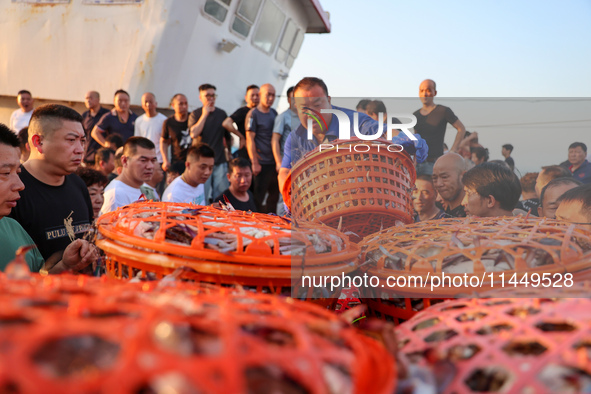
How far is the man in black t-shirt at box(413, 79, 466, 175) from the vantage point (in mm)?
1199

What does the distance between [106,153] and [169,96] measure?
2.31 m

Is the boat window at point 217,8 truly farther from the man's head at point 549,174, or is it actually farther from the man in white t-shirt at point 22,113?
the man's head at point 549,174

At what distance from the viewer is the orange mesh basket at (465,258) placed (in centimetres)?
98

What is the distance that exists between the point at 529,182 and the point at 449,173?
207 mm

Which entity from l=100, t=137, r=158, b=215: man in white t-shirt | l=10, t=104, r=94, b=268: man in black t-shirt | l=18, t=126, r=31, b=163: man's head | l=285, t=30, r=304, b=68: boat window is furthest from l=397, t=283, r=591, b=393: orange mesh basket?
l=285, t=30, r=304, b=68: boat window

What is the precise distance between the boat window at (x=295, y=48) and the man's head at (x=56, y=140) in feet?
25.1

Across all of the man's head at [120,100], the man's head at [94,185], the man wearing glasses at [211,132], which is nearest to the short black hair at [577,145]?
the man's head at [94,185]

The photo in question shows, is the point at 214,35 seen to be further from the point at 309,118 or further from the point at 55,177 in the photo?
the point at 309,118

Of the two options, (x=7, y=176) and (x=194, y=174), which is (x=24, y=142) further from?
(x=7, y=176)

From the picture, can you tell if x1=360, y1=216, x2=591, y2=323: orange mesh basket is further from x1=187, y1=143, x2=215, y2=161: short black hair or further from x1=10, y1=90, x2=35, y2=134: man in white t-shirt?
x1=10, y1=90, x2=35, y2=134: man in white t-shirt

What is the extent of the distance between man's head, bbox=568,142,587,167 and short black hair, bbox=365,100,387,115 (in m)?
0.48

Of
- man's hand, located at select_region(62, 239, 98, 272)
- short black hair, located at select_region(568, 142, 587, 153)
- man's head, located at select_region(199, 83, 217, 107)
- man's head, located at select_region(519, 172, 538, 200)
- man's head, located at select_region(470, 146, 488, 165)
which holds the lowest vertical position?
man's hand, located at select_region(62, 239, 98, 272)

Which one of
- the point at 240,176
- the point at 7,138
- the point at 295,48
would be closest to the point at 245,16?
the point at 295,48

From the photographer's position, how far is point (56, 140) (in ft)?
6.74
